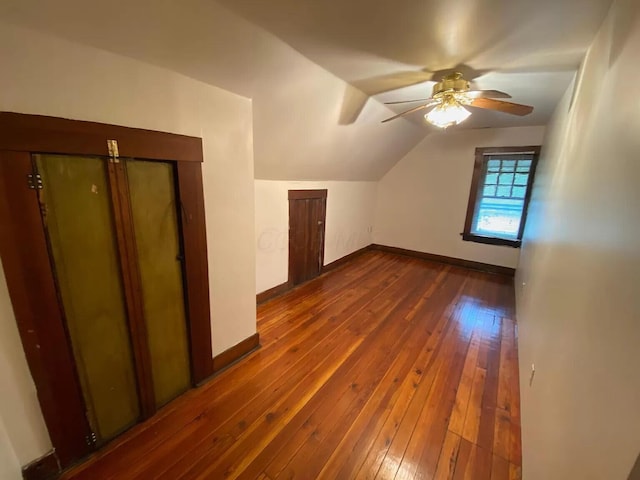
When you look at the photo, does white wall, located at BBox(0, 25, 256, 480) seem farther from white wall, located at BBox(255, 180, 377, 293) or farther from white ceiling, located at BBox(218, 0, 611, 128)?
white wall, located at BBox(255, 180, 377, 293)

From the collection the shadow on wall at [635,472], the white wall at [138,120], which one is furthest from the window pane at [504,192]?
the shadow on wall at [635,472]

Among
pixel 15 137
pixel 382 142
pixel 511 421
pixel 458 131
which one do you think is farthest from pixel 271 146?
pixel 458 131

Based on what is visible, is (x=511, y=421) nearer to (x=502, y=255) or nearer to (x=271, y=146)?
(x=271, y=146)

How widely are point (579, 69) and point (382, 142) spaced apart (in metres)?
2.11

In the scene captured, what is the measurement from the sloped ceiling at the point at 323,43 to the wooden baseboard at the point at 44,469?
191 cm

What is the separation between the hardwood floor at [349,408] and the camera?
4.70 ft

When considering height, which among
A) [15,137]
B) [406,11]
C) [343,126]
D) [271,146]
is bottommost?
[15,137]

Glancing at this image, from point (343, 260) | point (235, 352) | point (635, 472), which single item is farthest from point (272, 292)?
point (635, 472)

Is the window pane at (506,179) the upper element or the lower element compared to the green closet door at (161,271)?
upper

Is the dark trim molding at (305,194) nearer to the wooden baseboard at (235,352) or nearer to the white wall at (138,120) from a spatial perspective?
the white wall at (138,120)

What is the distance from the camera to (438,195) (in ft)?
15.5

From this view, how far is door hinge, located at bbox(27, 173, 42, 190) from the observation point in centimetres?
108

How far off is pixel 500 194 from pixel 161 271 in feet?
15.8

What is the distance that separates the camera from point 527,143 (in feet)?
12.6
